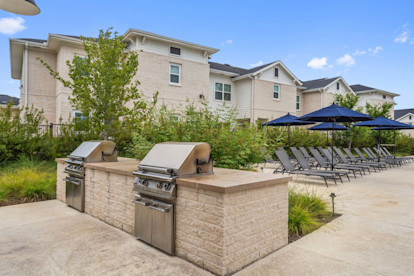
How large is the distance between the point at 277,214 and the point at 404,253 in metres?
1.52

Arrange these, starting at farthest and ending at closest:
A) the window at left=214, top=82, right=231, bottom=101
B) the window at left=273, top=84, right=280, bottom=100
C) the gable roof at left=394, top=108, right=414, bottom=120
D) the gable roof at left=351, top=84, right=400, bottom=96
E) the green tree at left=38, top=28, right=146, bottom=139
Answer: the gable roof at left=394, top=108, right=414, bottom=120 < the gable roof at left=351, top=84, right=400, bottom=96 < the window at left=273, top=84, right=280, bottom=100 < the window at left=214, top=82, right=231, bottom=101 < the green tree at left=38, top=28, right=146, bottom=139

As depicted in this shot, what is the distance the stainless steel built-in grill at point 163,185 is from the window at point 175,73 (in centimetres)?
1487

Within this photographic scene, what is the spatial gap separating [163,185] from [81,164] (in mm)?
2646

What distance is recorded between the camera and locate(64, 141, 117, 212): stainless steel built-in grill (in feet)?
16.6

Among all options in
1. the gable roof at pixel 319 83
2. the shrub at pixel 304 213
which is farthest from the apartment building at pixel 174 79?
the shrub at pixel 304 213

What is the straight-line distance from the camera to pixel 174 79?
18.0m

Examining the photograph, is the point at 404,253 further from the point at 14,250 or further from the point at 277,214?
the point at 14,250

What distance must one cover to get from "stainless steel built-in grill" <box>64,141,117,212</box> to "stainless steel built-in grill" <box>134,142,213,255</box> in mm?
2006

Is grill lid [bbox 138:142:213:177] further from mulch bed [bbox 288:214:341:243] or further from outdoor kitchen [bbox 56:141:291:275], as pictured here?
mulch bed [bbox 288:214:341:243]

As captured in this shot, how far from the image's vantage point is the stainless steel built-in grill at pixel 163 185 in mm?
3148

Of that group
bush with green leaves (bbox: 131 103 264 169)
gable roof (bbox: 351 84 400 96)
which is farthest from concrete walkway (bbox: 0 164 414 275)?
gable roof (bbox: 351 84 400 96)

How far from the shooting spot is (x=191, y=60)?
60.7 feet

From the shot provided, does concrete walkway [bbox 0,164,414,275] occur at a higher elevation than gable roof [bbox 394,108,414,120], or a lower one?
lower

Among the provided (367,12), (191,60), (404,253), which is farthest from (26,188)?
(367,12)
